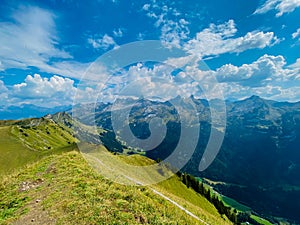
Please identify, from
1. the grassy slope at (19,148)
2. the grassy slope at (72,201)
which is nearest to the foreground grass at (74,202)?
the grassy slope at (72,201)

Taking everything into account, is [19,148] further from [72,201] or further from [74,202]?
[74,202]

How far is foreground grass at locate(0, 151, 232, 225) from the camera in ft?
42.9

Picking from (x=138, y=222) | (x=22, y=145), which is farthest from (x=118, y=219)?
(x=22, y=145)

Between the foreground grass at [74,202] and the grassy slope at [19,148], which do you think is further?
the grassy slope at [19,148]

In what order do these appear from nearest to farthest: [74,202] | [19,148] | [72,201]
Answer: [74,202] → [72,201] → [19,148]

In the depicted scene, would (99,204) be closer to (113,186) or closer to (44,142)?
(113,186)

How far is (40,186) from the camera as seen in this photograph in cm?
1903

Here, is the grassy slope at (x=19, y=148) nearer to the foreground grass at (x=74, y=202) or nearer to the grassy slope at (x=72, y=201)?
the grassy slope at (x=72, y=201)

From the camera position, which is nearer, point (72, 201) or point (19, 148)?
point (72, 201)

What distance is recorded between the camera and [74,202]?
14.5m

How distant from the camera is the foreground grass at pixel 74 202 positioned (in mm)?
13070

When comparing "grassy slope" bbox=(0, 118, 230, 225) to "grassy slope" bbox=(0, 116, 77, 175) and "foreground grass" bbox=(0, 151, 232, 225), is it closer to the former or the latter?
"foreground grass" bbox=(0, 151, 232, 225)

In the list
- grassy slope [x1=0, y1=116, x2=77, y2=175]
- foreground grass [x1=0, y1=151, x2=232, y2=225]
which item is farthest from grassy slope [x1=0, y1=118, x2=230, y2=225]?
grassy slope [x1=0, y1=116, x2=77, y2=175]

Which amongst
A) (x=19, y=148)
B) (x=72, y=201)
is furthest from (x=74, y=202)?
(x=19, y=148)
